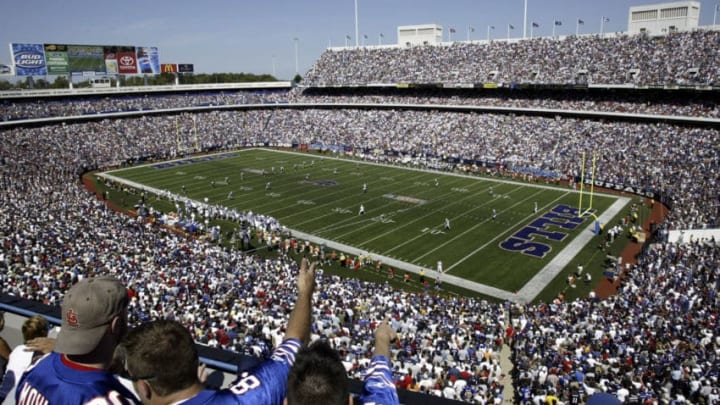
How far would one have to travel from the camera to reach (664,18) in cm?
4881

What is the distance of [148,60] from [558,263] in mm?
57103

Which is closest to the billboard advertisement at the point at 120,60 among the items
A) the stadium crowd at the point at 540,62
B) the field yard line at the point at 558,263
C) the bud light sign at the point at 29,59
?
the bud light sign at the point at 29,59

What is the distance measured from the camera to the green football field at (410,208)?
24.1 meters

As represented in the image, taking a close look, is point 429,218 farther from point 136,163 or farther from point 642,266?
point 136,163

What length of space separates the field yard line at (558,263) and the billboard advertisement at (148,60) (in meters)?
55.0

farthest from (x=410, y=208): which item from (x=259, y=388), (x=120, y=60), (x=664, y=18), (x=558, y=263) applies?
(x=120, y=60)

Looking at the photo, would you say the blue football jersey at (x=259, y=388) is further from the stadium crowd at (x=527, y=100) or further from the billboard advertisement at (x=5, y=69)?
the billboard advertisement at (x=5, y=69)

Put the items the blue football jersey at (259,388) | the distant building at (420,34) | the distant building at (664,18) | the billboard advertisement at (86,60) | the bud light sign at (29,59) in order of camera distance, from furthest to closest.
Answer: the distant building at (420,34) < the billboard advertisement at (86,60) < the bud light sign at (29,59) < the distant building at (664,18) < the blue football jersey at (259,388)

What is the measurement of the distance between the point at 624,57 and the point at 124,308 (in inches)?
2096

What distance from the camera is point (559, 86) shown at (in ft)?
160

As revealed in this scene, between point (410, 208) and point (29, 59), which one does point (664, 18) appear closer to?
point (410, 208)

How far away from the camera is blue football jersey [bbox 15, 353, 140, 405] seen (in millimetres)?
2188

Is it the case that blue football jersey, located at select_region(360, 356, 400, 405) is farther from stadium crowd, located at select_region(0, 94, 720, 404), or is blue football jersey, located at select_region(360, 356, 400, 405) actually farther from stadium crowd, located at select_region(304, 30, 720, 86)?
stadium crowd, located at select_region(304, 30, 720, 86)

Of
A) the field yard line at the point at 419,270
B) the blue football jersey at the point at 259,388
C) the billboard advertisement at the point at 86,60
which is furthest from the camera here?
the billboard advertisement at the point at 86,60
